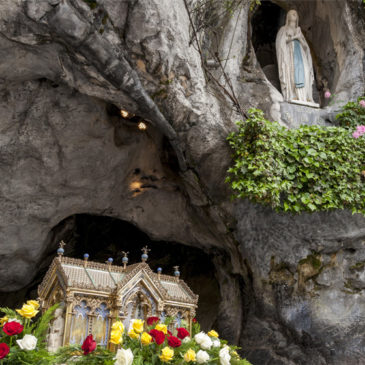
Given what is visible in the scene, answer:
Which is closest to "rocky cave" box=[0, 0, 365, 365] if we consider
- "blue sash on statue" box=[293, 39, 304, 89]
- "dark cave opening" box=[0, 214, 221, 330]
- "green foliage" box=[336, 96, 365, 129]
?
"dark cave opening" box=[0, 214, 221, 330]

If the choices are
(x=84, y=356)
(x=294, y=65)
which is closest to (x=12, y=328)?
(x=84, y=356)

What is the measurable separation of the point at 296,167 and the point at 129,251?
4.75 m

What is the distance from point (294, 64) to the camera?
938cm

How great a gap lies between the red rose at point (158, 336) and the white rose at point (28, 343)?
2.89 ft

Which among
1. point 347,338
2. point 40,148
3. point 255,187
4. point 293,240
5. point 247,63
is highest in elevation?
point 247,63

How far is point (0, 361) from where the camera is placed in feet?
9.21

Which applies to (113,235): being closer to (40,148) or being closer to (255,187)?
(40,148)

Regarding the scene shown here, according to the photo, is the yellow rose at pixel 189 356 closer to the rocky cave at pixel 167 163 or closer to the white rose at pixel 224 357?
the white rose at pixel 224 357

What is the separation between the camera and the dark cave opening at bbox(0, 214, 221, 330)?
29.6 ft

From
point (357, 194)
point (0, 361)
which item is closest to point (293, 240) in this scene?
point (357, 194)

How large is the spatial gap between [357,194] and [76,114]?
4668mm

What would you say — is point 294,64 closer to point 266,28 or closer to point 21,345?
point 266,28

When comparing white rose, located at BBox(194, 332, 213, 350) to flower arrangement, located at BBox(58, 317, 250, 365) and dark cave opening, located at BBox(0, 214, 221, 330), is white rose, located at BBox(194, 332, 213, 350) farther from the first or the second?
dark cave opening, located at BBox(0, 214, 221, 330)

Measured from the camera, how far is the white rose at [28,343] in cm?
293
